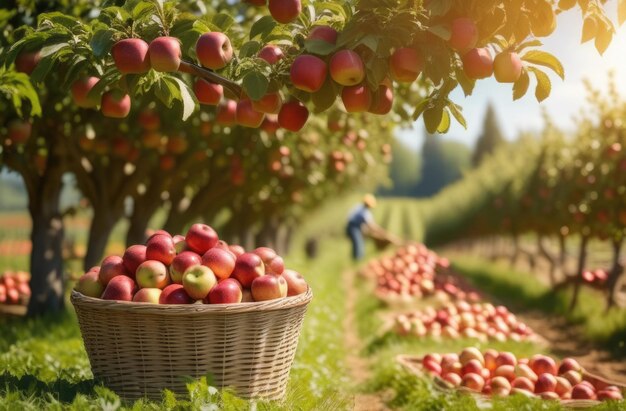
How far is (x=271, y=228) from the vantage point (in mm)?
18656

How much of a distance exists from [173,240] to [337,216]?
120ft

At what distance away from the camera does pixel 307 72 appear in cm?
304

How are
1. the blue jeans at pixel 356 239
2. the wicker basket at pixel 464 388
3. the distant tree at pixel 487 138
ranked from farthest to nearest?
1. the distant tree at pixel 487 138
2. the blue jeans at pixel 356 239
3. the wicker basket at pixel 464 388

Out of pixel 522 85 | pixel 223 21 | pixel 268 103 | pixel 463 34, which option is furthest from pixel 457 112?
pixel 223 21

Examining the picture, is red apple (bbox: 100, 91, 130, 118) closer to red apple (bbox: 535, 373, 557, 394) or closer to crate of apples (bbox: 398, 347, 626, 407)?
crate of apples (bbox: 398, 347, 626, 407)

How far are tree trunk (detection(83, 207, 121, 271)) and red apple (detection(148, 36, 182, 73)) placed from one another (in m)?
5.25

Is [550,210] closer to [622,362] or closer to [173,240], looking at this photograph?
[622,362]

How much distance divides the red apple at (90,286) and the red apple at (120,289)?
0.58 feet

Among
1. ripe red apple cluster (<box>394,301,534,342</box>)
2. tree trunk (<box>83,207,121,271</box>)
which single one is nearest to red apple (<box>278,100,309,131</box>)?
ripe red apple cluster (<box>394,301,534,342</box>)

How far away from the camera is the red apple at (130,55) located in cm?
307

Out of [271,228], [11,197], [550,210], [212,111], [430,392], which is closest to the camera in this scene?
[430,392]

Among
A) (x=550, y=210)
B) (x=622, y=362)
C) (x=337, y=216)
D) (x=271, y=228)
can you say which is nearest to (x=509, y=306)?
(x=550, y=210)

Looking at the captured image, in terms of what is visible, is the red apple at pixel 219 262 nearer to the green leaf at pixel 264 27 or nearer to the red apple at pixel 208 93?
the red apple at pixel 208 93

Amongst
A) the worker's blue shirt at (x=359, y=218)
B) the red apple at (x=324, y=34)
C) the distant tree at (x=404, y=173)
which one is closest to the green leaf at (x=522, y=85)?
the red apple at (x=324, y=34)
